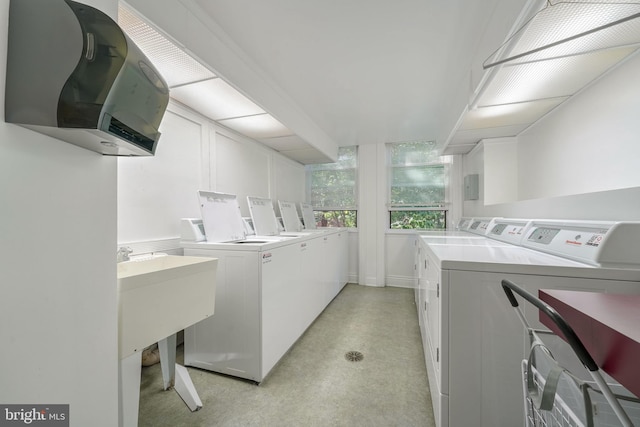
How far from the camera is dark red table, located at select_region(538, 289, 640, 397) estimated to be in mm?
414

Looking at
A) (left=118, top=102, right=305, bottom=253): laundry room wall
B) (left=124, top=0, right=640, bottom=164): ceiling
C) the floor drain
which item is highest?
(left=124, top=0, right=640, bottom=164): ceiling

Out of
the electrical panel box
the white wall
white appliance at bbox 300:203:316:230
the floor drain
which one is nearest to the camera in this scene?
the white wall

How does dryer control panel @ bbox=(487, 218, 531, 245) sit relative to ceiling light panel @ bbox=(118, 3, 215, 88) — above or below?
below

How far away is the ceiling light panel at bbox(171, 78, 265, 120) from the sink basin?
4.17 ft

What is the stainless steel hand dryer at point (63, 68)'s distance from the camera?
71 centimetres

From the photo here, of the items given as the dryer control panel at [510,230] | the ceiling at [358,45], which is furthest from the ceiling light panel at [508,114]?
the dryer control panel at [510,230]

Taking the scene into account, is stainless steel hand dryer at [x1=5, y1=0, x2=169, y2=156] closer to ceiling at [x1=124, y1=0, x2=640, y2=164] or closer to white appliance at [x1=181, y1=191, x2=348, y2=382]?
ceiling at [x1=124, y1=0, x2=640, y2=164]

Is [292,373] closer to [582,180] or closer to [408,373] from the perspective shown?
[408,373]

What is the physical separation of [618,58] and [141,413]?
3.43 m

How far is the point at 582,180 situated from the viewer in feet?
5.10

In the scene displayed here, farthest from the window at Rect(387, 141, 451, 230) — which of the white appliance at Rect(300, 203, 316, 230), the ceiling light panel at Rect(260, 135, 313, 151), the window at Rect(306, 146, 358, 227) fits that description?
the ceiling light panel at Rect(260, 135, 313, 151)

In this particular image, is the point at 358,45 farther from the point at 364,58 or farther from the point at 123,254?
the point at 123,254

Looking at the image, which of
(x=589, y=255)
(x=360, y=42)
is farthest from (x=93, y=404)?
(x=360, y=42)

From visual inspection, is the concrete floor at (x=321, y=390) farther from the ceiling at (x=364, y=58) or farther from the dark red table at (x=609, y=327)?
the ceiling at (x=364, y=58)
